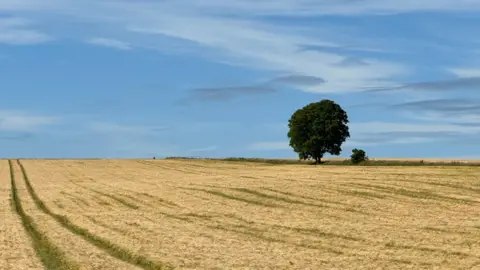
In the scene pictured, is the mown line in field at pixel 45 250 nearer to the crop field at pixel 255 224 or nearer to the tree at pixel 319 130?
the crop field at pixel 255 224

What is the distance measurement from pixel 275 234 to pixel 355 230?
345 cm

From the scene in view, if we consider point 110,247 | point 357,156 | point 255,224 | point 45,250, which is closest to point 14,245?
point 45,250

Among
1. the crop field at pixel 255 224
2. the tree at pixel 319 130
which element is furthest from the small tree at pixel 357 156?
the crop field at pixel 255 224

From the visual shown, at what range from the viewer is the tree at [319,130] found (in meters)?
121

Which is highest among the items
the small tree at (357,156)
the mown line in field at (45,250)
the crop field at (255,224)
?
the small tree at (357,156)

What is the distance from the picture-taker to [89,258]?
25703 mm

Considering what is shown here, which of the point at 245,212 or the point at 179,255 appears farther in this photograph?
the point at 245,212

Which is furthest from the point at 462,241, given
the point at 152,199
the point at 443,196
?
the point at 152,199

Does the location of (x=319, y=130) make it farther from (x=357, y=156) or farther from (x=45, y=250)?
(x=45, y=250)

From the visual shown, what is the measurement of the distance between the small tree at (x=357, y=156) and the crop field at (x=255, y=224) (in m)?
49.1

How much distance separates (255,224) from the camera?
117ft

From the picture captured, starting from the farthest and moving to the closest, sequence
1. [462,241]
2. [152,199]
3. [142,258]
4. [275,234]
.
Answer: [152,199]
[275,234]
[462,241]
[142,258]

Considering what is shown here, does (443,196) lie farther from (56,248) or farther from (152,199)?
(56,248)

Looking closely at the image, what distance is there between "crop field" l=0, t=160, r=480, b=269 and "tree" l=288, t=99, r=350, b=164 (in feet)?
188
